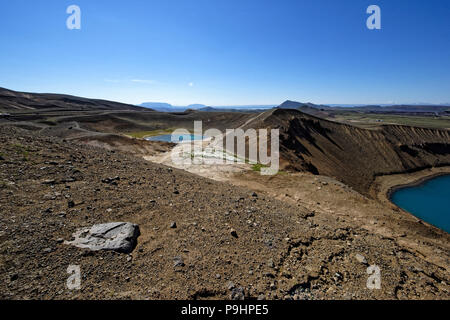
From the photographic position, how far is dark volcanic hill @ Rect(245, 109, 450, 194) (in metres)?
33.3

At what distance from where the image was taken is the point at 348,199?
52.3 ft

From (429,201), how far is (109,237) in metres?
48.0

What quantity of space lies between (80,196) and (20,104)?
114586 millimetres

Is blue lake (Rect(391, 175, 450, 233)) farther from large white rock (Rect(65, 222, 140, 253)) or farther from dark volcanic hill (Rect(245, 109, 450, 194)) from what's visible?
large white rock (Rect(65, 222, 140, 253))

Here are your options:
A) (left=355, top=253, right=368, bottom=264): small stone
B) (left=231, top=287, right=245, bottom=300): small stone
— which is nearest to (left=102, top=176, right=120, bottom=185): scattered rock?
(left=231, top=287, right=245, bottom=300): small stone

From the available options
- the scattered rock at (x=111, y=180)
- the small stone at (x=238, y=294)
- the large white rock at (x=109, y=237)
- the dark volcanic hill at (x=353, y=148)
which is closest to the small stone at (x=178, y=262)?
the large white rock at (x=109, y=237)

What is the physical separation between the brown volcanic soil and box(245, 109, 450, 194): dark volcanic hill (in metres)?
18.0

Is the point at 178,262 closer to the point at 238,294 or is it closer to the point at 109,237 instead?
the point at 238,294

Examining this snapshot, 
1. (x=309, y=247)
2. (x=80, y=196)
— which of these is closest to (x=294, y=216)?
(x=309, y=247)

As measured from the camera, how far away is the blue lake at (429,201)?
2833 cm

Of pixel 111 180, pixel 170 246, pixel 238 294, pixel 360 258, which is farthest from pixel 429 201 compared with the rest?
pixel 111 180

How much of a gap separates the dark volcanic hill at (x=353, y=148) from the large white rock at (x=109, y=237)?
22.0 meters

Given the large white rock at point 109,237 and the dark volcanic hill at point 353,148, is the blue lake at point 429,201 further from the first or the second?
the large white rock at point 109,237

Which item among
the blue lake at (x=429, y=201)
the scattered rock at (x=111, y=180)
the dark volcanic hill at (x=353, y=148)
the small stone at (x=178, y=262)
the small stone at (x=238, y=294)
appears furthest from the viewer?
the dark volcanic hill at (x=353, y=148)
